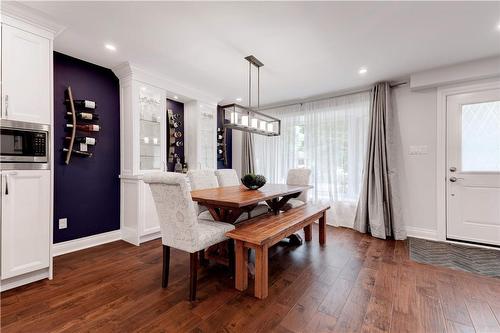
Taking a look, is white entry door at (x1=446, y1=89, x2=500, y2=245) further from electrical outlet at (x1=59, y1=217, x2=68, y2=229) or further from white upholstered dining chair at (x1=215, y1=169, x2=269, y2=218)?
electrical outlet at (x1=59, y1=217, x2=68, y2=229)

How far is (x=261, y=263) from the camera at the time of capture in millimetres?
1904

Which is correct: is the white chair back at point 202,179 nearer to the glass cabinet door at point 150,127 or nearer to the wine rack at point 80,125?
the glass cabinet door at point 150,127

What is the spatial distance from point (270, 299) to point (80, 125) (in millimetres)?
3059

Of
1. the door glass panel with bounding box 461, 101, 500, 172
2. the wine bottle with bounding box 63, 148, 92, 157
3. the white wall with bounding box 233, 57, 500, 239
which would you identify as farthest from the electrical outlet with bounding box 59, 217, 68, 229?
the door glass panel with bounding box 461, 101, 500, 172

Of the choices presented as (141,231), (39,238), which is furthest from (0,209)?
(141,231)

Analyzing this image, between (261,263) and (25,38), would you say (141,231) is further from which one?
(25,38)

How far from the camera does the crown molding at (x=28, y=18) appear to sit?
1937 mm

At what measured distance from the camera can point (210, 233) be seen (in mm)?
2006

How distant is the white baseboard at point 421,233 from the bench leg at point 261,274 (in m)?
2.87

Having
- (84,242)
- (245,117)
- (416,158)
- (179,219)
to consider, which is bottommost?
(84,242)

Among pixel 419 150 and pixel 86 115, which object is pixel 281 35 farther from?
pixel 419 150

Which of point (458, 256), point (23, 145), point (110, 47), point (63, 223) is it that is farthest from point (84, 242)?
point (458, 256)

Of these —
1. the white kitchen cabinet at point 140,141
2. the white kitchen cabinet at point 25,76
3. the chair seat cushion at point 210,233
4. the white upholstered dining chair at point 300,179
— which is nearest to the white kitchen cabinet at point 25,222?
the white kitchen cabinet at point 25,76

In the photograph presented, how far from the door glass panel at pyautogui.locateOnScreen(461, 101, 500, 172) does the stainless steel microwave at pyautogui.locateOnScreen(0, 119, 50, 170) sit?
16.6 feet
